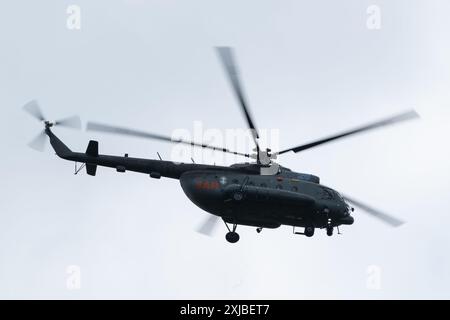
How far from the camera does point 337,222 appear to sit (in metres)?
47.8

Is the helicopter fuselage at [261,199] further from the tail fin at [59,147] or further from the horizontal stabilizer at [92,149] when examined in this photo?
the tail fin at [59,147]

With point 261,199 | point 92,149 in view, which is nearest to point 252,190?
point 261,199

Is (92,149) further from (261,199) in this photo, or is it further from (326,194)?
(326,194)

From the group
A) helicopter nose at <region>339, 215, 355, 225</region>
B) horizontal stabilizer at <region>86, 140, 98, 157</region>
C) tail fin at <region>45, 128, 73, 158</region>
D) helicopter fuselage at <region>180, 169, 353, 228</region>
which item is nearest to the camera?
helicopter fuselage at <region>180, 169, 353, 228</region>

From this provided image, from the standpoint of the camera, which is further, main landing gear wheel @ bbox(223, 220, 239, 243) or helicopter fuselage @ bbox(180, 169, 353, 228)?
main landing gear wheel @ bbox(223, 220, 239, 243)

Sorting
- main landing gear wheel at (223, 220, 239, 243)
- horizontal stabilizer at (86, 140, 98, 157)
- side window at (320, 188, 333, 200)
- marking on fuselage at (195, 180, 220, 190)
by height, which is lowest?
main landing gear wheel at (223, 220, 239, 243)

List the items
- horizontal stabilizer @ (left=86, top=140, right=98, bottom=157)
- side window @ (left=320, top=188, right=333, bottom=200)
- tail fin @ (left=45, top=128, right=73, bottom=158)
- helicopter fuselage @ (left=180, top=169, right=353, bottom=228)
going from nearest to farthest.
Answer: helicopter fuselage @ (left=180, top=169, right=353, bottom=228)
side window @ (left=320, top=188, right=333, bottom=200)
horizontal stabilizer @ (left=86, top=140, right=98, bottom=157)
tail fin @ (left=45, top=128, right=73, bottom=158)

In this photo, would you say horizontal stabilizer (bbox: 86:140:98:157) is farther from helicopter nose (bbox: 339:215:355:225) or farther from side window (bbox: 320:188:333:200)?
helicopter nose (bbox: 339:215:355:225)

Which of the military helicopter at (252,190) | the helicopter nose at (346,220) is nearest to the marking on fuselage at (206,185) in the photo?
the military helicopter at (252,190)

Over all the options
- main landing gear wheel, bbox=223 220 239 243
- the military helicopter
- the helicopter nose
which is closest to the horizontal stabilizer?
the military helicopter

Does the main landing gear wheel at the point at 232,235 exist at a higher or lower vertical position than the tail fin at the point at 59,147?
lower

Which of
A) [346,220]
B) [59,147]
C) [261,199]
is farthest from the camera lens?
[59,147]
